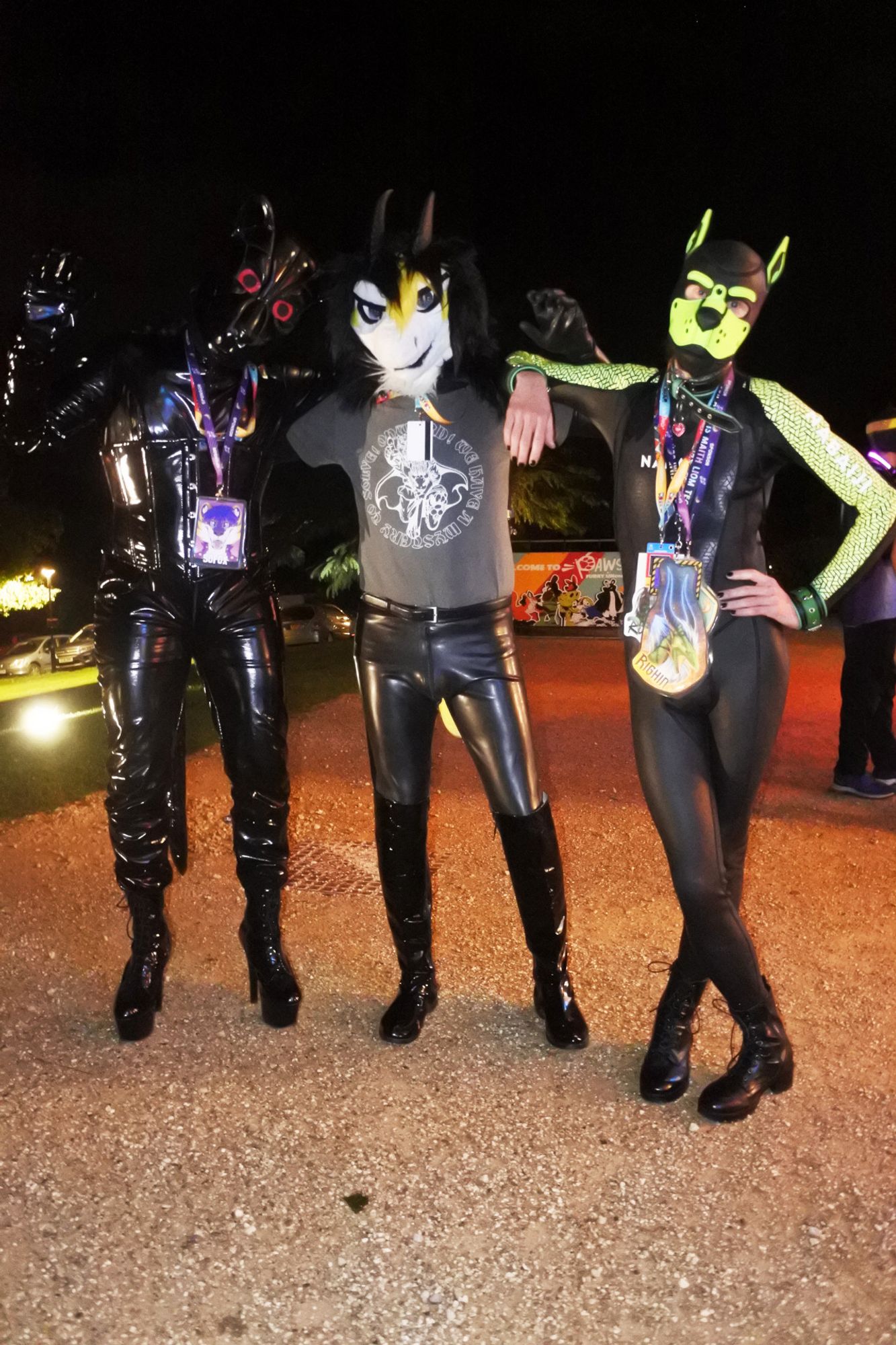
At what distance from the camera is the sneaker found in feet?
23.0

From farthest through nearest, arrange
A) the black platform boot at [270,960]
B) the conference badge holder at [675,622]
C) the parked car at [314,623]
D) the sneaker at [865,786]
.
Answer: the parked car at [314,623] → the sneaker at [865,786] → the black platform boot at [270,960] → the conference badge holder at [675,622]

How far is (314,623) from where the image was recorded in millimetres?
28359

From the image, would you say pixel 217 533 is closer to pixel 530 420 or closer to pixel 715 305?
pixel 530 420

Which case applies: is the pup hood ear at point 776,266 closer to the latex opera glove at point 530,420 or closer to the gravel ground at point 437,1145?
the latex opera glove at point 530,420

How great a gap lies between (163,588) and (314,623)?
24.9 metres

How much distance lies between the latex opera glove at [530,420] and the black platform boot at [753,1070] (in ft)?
5.47

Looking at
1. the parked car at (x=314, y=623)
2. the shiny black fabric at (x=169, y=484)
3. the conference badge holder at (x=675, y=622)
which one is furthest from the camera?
the parked car at (x=314, y=623)

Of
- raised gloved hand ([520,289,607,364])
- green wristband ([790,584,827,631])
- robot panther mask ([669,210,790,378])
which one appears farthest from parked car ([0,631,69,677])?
green wristband ([790,584,827,631])

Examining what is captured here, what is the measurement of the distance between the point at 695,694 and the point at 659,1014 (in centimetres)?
101

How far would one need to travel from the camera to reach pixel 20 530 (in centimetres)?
3334

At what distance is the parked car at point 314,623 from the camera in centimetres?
2830

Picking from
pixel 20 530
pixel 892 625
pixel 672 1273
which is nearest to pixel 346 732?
pixel 892 625

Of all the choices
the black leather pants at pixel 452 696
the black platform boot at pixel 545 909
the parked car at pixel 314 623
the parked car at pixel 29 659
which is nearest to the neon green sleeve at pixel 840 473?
the black leather pants at pixel 452 696

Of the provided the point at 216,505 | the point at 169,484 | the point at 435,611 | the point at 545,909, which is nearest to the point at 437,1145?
the point at 545,909
